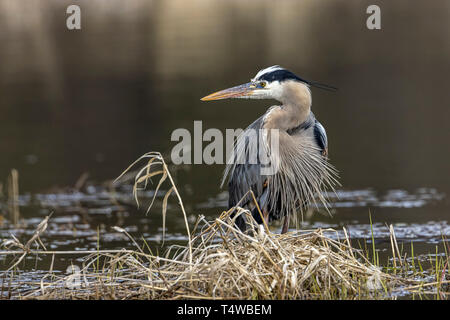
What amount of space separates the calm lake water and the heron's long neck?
4.38 ft

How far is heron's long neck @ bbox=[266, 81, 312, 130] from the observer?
6.83 meters

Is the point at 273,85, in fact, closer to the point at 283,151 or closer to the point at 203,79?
the point at 283,151

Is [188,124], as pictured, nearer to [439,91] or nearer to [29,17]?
[439,91]

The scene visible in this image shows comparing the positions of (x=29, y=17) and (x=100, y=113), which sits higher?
(x=29, y=17)

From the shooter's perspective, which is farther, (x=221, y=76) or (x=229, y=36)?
(x=229, y=36)

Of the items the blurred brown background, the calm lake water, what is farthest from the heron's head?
the blurred brown background

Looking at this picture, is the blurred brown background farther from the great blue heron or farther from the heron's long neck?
the heron's long neck

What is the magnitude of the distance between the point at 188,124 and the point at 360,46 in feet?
33.2

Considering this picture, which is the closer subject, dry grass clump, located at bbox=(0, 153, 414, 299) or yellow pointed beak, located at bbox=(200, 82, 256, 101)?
dry grass clump, located at bbox=(0, 153, 414, 299)

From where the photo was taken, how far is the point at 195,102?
17.4m

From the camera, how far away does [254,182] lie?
6.98 m

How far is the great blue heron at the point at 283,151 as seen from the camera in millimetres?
6855
